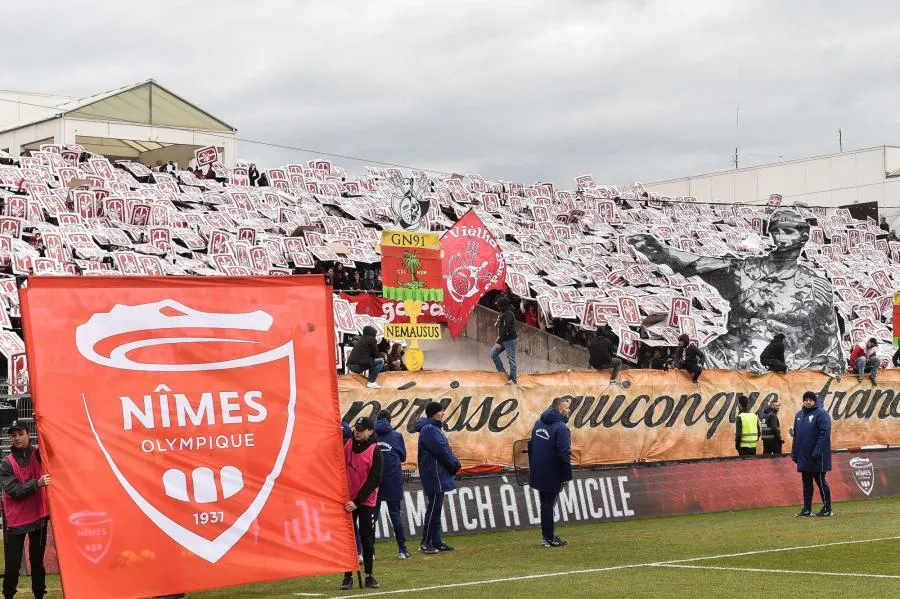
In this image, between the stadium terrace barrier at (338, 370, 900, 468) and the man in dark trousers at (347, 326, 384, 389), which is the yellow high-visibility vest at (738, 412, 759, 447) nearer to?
the stadium terrace barrier at (338, 370, 900, 468)

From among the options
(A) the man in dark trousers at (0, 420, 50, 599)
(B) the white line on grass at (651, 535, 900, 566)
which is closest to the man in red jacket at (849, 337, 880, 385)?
(B) the white line on grass at (651, 535, 900, 566)

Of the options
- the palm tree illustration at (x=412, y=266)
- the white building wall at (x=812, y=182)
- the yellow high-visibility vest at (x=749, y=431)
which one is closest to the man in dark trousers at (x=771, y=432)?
the yellow high-visibility vest at (x=749, y=431)

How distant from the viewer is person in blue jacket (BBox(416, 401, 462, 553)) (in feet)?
54.7

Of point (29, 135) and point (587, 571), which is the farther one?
point (29, 135)

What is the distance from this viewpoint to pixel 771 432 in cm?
2472

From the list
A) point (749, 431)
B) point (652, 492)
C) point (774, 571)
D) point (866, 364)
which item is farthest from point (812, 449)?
point (866, 364)

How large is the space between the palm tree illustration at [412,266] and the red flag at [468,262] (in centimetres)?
355

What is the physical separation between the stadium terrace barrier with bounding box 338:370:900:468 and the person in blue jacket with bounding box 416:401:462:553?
3831 mm

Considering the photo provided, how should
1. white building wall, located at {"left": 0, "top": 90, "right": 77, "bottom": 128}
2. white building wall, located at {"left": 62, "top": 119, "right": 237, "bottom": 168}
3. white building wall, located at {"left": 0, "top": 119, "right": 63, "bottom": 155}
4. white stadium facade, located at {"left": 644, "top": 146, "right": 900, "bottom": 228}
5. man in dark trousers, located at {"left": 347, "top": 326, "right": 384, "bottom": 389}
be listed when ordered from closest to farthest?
man in dark trousers, located at {"left": 347, "top": 326, "right": 384, "bottom": 389}
white building wall, located at {"left": 0, "top": 119, "right": 63, "bottom": 155}
white building wall, located at {"left": 62, "top": 119, "right": 237, "bottom": 168}
white building wall, located at {"left": 0, "top": 90, "right": 77, "bottom": 128}
white stadium facade, located at {"left": 644, "top": 146, "right": 900, "bottom": 228}

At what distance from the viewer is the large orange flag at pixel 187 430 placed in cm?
1070

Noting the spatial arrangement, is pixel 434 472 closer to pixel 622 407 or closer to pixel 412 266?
pixel 412 266

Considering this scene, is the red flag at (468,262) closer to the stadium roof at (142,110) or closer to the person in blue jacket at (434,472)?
the person in blue jacket at (434,472)

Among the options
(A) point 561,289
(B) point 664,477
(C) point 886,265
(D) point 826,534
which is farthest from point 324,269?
(C) point 886,265

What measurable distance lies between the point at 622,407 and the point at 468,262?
162 inches
